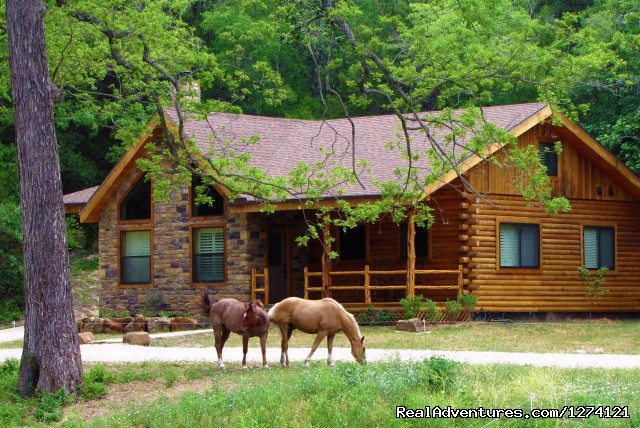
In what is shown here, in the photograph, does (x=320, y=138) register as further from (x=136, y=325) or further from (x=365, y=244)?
(x=136, y=325)

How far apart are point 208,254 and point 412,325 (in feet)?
22.5

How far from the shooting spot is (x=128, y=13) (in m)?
17.1

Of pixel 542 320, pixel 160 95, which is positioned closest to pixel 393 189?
pixel 160 95

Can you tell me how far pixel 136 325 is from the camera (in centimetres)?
2619

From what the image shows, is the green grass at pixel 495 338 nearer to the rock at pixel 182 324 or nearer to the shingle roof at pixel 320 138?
the rock at pixel 182 324

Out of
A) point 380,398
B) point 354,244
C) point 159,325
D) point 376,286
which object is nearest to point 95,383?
point 380,398

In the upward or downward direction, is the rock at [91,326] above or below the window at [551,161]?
below

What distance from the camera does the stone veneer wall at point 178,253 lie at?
28062mm

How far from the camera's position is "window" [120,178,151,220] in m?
30.0

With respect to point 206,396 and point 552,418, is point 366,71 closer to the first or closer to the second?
point 206,396

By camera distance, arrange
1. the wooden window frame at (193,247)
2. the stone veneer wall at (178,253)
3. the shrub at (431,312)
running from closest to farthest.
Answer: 1. the shrub at (431,312)
2. the stone veneer wall at (178,253)
3. the wooden window frame at (193,247)

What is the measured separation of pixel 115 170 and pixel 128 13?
12.8 m

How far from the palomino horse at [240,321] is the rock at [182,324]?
984cm

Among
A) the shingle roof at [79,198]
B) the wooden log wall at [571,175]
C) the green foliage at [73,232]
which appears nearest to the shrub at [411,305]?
the wooden log wall at [571,175]
